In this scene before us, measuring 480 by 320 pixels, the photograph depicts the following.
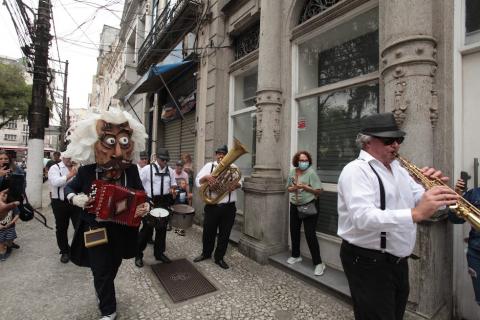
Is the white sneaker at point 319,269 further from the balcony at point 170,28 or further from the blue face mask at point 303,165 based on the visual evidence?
the balcony at point 170,28

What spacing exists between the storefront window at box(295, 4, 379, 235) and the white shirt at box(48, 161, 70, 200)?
4148 mm

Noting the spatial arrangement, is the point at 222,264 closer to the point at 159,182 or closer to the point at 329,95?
the point at 159,182

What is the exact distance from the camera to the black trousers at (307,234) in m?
4.24

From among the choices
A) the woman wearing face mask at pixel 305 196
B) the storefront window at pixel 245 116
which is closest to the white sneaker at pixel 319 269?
the woman wearing face mask at pixel 305 196

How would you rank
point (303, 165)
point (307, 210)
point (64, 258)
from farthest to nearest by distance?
point (64, 258), point (303, 165), point (307, 210)

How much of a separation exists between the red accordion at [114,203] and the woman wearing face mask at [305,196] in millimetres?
2374

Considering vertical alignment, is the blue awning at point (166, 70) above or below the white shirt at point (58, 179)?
above

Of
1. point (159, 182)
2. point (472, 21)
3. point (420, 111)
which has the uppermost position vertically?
point (472, 21)

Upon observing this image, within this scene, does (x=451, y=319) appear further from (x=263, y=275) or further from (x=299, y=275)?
(x=263, y=275)

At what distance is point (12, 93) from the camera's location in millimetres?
26281

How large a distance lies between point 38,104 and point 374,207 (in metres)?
10.6

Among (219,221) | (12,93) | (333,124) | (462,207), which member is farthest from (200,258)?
(12,93)

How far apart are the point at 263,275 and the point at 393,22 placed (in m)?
3.83

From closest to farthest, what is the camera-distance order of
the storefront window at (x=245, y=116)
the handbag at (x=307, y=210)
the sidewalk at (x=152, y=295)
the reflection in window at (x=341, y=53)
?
the sidewalk at (x=152, y=295) → the handbag at (x=307, y=210) → the reflection in window at (x=341, y=53) → the storefront window at (x=245, y=116)
